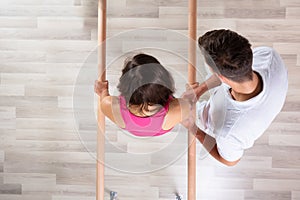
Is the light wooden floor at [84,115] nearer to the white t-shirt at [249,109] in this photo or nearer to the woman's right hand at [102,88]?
the woman's right hand at [102,88]

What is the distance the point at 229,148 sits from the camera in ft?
4.19

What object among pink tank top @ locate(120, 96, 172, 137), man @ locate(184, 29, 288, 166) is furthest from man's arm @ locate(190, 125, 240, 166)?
pink tank top @ locate(120, 96, 172, 137)

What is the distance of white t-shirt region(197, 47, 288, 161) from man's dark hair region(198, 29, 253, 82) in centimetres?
8

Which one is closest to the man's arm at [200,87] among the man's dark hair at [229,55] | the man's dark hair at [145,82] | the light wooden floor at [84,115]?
the man's dark hair at [145,82]

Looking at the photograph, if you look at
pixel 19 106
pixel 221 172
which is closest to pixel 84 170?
pixel 19 106

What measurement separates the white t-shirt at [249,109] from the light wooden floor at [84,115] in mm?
406

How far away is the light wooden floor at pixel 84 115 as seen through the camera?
1.69 metres

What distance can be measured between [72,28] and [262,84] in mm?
857

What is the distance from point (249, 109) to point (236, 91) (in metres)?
0.06

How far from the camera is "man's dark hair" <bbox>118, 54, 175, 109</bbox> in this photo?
3.71 ft

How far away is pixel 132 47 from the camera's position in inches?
61.5

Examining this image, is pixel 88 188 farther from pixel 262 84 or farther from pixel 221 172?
pixel 262 84

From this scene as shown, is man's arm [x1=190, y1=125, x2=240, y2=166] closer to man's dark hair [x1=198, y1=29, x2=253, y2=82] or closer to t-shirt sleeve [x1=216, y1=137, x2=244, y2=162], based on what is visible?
t-shirt sleeve [x1=216, y1=137, x2=244, y2=162]

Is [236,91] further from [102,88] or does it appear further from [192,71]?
[102,88]
